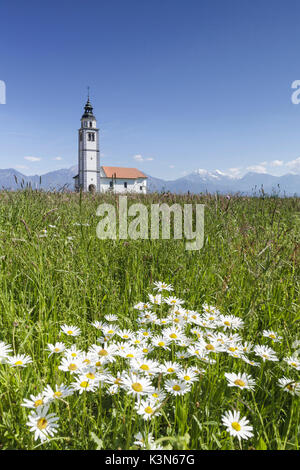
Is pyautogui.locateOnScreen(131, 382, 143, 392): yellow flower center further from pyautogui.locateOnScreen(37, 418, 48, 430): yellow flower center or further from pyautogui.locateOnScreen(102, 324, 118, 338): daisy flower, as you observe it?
pyautogui.locateOnScreen(102, 324, 118, 338): daisy flower

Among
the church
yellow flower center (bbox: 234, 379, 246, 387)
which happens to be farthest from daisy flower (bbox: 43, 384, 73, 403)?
the church

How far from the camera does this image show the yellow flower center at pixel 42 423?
975 millimetres

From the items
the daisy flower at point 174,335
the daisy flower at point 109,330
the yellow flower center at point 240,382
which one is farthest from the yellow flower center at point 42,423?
the yellow flower center at point 240,382

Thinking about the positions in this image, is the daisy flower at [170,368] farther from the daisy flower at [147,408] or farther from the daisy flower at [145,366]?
the daisy flower at [147,408]

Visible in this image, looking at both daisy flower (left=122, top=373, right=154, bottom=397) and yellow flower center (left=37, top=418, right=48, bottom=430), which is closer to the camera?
yellow flower center (left=37, top=418, right=48, bottom=430)

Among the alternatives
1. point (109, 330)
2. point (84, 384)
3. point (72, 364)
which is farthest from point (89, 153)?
point (84, 384)

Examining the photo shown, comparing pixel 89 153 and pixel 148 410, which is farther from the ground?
pixel 89 153

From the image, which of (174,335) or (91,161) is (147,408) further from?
(91,161)

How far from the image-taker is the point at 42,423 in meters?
0.99

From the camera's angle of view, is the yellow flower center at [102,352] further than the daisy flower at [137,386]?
Yes

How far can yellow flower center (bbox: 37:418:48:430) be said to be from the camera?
38.4 inches

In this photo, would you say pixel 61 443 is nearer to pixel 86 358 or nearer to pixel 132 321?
pixel 86 358

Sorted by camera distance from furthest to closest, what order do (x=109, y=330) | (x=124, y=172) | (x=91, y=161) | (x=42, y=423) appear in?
(x=124, y=172), (x=91, y=161), (x=109, y=330), (x=42, y=423)

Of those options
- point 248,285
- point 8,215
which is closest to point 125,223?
point 8,215
